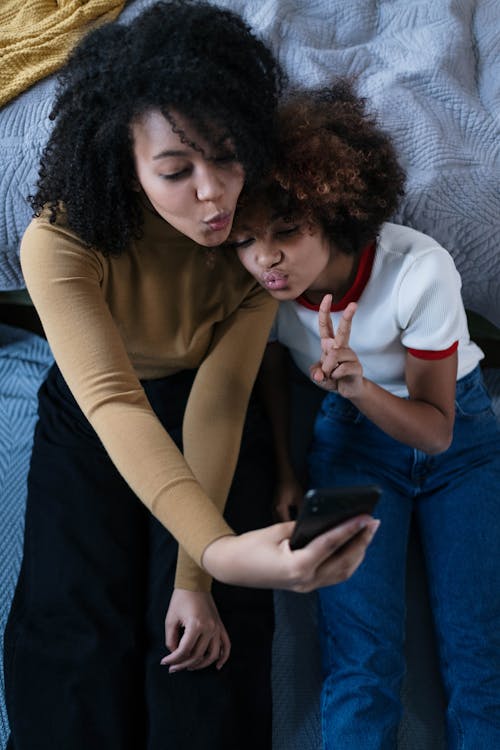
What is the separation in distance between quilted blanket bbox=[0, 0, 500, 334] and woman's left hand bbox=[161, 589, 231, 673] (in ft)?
2.16

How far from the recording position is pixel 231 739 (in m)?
0.81

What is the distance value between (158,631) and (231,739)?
0.15 m

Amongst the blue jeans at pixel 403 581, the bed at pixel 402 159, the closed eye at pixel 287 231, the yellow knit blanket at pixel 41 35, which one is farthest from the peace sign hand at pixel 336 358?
the yellow knit blanket at pixel 41 35

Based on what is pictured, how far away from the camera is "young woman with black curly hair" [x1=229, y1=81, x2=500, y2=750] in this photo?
2.91ft

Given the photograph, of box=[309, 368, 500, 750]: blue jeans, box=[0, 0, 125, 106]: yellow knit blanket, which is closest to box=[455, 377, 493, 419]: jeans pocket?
box=[309, 368, 500, 750]: blue jeans

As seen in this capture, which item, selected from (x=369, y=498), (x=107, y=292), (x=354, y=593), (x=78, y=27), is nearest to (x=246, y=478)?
(x=354, y=593)

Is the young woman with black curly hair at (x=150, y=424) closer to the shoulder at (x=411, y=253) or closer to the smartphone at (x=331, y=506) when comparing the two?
the smartphone at (x=331, y=506)

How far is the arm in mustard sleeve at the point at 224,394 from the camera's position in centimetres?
97

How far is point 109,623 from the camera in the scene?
0.88 m

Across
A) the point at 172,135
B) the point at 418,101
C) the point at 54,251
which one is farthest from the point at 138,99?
the point at 418,101

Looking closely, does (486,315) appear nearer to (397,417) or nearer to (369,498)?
(397,417)

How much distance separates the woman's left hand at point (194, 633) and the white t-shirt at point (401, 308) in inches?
16.1

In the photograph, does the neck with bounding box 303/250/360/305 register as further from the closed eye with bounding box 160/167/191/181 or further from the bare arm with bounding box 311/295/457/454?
the closed eye with bounding box 160/167/191/181

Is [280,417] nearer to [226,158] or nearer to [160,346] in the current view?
[160,346]
